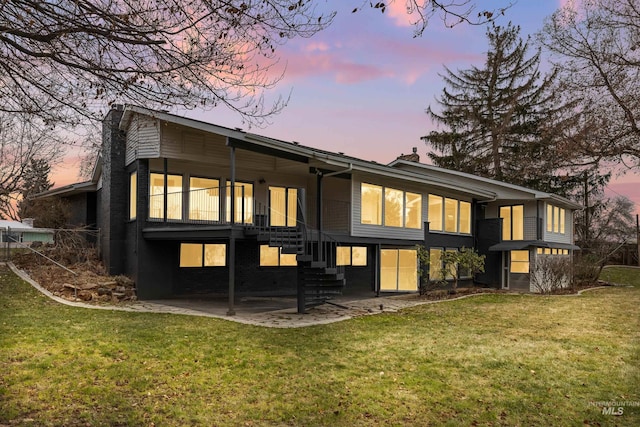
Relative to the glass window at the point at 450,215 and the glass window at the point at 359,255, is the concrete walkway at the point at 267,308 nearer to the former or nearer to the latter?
the glass window at the point at 359,255

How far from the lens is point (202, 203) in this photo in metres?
15.8

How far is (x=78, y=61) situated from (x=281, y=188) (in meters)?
12.6

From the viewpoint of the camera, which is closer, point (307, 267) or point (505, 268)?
point (307, 267)

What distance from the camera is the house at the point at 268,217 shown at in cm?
1317

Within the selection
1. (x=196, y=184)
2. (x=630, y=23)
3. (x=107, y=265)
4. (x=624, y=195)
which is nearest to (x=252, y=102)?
(x=196, y=184)

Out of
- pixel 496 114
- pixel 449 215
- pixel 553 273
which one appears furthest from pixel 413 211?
pixel 496 114

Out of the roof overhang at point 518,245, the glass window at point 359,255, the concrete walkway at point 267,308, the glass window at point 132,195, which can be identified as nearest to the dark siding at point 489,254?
the roof overhang at point 518,245

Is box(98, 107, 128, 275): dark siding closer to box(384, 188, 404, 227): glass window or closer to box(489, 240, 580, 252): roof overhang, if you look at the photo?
box(384, 188, 404, 227): glass window

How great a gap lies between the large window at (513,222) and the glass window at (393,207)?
23.3 feet

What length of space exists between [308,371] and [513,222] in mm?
18499

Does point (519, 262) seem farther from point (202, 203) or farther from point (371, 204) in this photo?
point (202, 203)

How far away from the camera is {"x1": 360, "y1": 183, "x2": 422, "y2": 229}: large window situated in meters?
16.9

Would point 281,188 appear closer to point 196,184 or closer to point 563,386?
point 196,184

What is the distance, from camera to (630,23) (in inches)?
590
